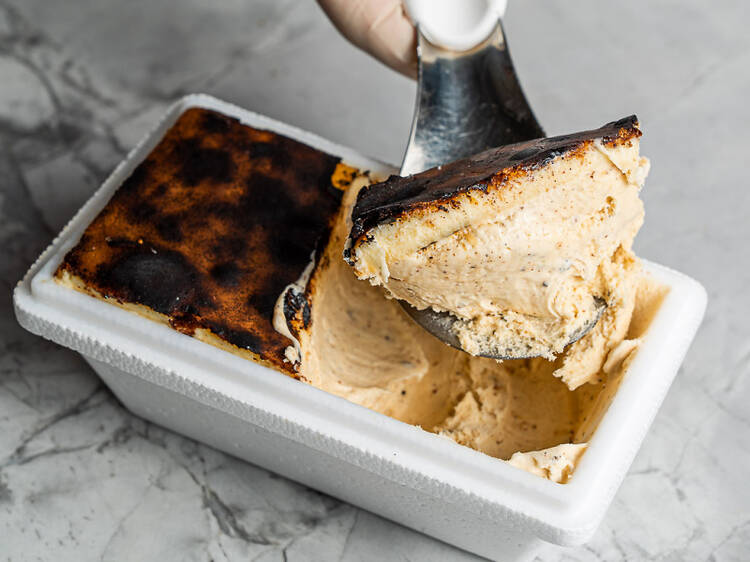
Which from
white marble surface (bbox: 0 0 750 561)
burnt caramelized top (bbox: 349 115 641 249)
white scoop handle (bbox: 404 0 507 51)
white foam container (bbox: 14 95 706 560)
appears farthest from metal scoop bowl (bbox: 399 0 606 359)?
white marble surface (bbox: 0 0 750 561)

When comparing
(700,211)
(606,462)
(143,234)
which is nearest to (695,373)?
(700,211)

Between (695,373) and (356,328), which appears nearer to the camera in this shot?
(356,328)

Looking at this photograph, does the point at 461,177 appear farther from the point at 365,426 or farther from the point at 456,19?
the point at 456,19

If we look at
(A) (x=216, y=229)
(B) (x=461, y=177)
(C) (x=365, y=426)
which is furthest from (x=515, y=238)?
(A) (x=216, y=229)

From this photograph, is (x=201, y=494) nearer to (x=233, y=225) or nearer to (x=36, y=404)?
(x=36, y=404)

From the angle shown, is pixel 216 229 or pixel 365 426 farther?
pixel 216 229

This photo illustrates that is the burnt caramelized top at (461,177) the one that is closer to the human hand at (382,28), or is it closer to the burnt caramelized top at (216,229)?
the burnt caramelized top at (216,229)

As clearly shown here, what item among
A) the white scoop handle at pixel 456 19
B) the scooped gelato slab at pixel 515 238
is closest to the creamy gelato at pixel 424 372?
the scooped gelato slab at pixel 515 238
